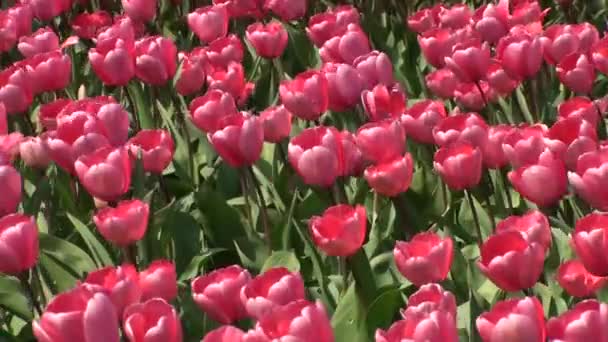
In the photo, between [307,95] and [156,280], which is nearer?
[156,280]

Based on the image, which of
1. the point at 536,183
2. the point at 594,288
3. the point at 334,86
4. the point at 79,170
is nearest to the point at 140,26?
the point at 334,86

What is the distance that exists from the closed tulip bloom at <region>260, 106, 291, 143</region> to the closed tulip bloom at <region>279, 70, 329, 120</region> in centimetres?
4

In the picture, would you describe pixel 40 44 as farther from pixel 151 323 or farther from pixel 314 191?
pixel 151 323

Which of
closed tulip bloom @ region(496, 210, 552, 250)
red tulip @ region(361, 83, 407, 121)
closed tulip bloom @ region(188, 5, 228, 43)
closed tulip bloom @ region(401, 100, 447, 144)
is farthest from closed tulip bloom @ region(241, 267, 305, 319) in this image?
closed tulip bloom @ region(188, 5, 228, 43)

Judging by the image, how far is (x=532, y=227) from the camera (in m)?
1.98

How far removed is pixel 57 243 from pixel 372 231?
28.0 inches

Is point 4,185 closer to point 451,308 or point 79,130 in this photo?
point 79,130

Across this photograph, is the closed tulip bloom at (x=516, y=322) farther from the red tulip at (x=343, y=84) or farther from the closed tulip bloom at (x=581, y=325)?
the red tulip at (x=343, y=84)

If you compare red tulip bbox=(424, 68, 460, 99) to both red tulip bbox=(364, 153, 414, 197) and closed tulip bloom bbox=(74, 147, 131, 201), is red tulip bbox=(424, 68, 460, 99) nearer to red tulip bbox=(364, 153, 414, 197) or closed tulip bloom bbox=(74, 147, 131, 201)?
red tulip bbox=(364, 153, 414, 197)

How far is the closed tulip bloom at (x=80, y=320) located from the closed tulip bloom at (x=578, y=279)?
2.47 ft

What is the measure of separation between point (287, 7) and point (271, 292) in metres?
2.12

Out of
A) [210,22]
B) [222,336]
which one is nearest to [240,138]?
[222,336]

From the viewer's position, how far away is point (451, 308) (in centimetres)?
168

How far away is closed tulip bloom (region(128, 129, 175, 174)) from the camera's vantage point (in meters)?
2.67
